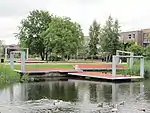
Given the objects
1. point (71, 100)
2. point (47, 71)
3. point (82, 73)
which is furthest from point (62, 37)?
point (71, 100)

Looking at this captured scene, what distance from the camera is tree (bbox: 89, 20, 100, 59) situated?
78075 mm

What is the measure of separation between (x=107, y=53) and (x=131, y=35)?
21.5 meters

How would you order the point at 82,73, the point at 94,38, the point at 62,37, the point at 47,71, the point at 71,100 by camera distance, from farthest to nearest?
1. the point at 94,38
2. the point at 62,37
3. the point at 47,71
4. the point at 82,73
5. the point at 71,100

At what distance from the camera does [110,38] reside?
7000cm

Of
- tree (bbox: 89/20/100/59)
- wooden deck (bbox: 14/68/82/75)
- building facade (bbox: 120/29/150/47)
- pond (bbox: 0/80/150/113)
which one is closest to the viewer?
pond (bbox: 0/80/150/113)

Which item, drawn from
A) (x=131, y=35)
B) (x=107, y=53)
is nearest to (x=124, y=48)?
(x=107, y=53)

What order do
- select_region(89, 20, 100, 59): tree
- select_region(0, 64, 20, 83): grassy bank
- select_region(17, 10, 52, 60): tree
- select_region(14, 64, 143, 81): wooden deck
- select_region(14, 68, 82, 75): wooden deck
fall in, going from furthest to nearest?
select_region(89, 20, 100, 59): tree → select_region(17, 10, 52, 60): tree → select_region(14, 68, 82, 75): wooden deck → select_region(14, 64, 143, 81): wooden deck → select_region(0, 64, 20, 83): grassy bank

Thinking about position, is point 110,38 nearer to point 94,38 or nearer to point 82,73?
point 94,38

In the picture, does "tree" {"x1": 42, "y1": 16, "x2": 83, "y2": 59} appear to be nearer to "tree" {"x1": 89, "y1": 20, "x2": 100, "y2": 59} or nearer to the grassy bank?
"tree" {"x1": 89, "y1": 20, "x2": 100, "y2": 59}

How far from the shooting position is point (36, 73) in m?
42.3

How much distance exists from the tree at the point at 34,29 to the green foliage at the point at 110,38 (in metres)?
12.1

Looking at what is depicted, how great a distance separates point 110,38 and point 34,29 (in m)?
15.9

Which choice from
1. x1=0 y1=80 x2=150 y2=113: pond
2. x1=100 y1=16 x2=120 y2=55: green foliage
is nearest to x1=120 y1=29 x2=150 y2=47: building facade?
x1=100 y1=16 x2=120 y2=55: green foliage

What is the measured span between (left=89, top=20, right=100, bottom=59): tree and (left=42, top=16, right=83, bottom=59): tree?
1569 cm
